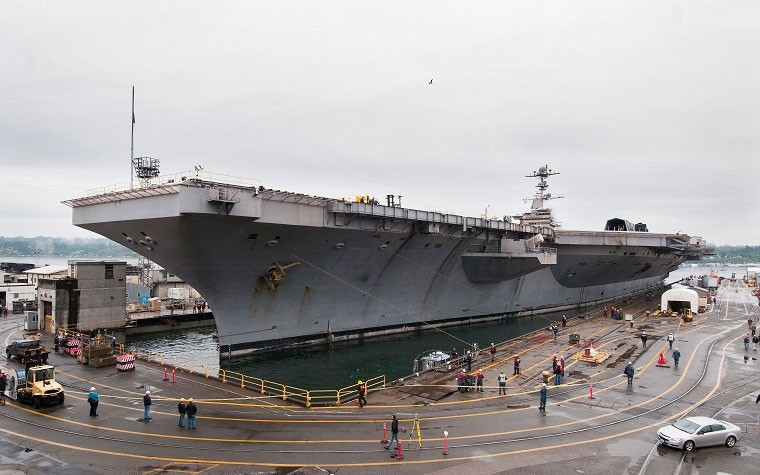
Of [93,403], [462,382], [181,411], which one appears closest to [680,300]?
[462,382]

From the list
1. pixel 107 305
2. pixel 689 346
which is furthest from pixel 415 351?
pixel 107 305

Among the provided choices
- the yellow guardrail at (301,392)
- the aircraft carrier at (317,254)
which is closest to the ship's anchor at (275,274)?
the aircraft carrier at (317,254)

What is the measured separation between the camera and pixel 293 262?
21.7 meters

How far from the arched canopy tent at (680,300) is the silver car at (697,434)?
90.4ft

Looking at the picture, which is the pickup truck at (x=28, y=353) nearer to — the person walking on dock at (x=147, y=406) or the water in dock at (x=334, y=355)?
the water in dock at (x=334, y=355)

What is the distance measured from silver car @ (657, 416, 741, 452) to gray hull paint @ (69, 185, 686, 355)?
14243mm

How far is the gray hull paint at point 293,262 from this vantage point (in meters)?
17.8

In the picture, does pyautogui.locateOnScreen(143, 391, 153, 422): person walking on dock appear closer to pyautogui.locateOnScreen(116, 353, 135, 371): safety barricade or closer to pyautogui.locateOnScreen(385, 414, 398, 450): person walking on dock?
pyautogui.locateOnScreen(116, 353, 135, 371): safety barricade

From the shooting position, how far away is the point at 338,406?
14.8 meters

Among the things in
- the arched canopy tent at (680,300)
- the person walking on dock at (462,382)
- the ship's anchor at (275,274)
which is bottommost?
the person walking on dock at (462,382)

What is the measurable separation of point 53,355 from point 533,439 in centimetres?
2080

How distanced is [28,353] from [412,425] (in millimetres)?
15110

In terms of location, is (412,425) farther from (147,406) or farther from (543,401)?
(147,406)

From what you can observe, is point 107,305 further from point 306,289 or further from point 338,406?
point 338,406
